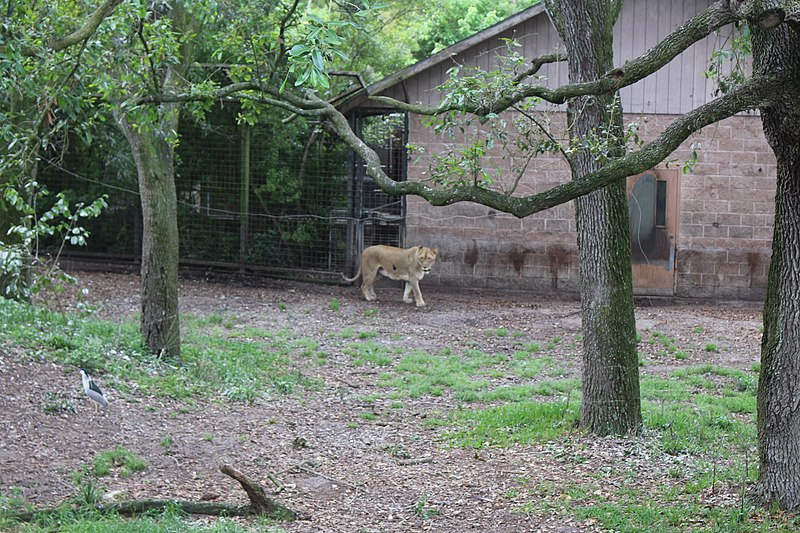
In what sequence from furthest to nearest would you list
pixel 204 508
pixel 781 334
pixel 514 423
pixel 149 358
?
pixel 149 358 < pixel 514 423 < pixel 204 508 < pixel 781 334

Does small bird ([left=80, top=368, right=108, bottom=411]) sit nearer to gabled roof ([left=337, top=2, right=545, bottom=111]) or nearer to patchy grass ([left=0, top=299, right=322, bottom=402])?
patchy grass ([left=0, top=299, right=322, bottom=402])

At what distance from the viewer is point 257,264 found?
659 inches

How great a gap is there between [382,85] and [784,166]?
10.4 meters

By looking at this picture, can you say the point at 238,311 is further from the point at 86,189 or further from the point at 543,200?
the point at 543,200

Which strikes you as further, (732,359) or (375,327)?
(375,327)

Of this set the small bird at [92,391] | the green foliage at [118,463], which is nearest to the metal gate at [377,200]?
the small bird at [92,391]

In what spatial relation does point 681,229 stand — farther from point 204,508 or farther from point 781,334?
point 204,508

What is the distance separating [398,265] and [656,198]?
15.9 ft

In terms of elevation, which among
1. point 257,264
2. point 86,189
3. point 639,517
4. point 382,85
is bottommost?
point 639,517

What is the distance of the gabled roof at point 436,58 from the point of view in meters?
15.1

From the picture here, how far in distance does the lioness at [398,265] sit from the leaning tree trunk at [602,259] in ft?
24.6

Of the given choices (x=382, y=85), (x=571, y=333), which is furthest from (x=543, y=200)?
(x=382, y=85)

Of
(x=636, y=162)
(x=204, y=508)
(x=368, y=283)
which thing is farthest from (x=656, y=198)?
(x=204, y=508)

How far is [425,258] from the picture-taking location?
14836 mm
